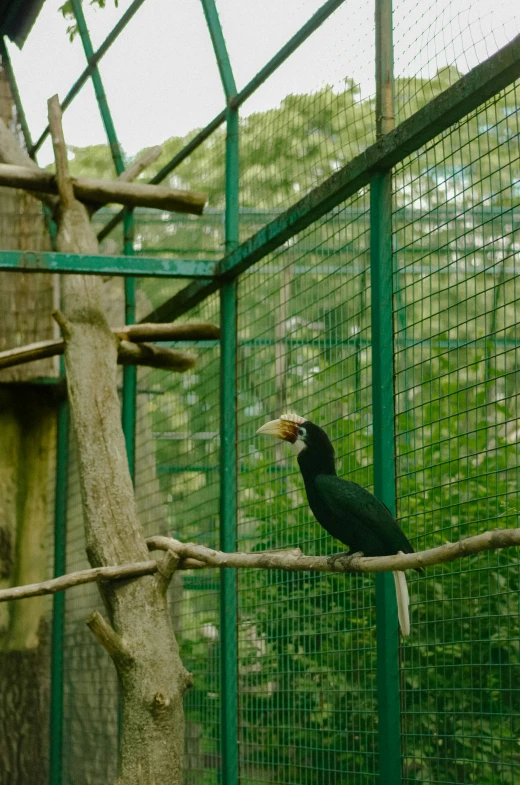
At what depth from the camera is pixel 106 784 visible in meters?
5.82

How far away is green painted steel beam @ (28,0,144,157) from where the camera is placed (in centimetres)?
586

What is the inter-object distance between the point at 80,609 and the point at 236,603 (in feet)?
7.77

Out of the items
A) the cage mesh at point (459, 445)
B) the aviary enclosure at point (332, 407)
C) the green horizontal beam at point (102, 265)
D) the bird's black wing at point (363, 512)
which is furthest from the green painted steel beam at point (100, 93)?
the bird's black wing at point (363, 512)

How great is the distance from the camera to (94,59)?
641 cm

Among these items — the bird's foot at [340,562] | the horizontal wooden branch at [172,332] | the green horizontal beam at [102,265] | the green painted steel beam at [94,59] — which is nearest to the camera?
the bird's foot at [340,562]

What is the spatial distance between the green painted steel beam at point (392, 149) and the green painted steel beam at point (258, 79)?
0.66m

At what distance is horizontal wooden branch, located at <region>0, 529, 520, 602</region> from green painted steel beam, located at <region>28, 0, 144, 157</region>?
9.96ft

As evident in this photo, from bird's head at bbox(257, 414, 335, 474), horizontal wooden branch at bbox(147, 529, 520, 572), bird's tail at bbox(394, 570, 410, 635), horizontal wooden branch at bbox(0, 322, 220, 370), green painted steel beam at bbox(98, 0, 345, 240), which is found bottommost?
bird's tail at bbox(394, 570, 410, 635)

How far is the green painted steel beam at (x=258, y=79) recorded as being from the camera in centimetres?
408

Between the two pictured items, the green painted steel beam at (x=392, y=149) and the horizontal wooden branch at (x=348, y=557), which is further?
the green painted steel beam at (x=392, y=149)

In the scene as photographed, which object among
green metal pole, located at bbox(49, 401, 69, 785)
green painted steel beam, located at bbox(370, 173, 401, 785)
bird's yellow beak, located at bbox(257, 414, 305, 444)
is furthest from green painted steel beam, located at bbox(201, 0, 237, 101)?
green metal pole, located at bbox(49, 401, 69, 785)

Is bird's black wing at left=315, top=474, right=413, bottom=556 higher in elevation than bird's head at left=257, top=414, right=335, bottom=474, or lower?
lower

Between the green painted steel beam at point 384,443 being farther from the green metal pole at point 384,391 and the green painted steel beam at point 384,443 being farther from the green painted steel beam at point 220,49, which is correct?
the green painted steel beam at point 220,49

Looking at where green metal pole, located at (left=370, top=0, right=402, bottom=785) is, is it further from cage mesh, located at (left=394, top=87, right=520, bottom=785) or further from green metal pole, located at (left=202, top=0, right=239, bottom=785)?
green metal pole, located at (left=202, top=0, right=239, bottom=785)
